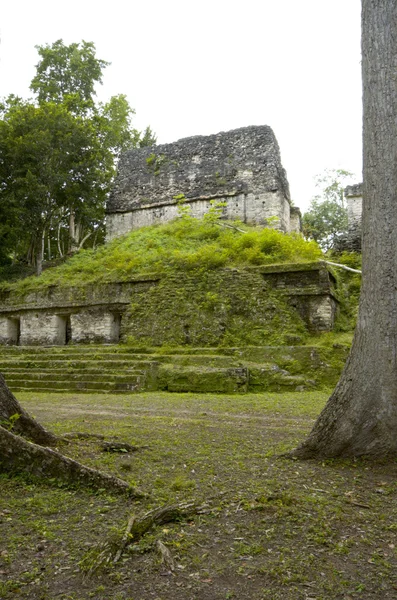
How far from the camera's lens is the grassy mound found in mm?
14602

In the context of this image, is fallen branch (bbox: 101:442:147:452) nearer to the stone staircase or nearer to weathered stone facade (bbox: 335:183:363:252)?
the stone staircase

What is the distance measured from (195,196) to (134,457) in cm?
1727

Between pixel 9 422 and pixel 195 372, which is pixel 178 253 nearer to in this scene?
pixel 195 372

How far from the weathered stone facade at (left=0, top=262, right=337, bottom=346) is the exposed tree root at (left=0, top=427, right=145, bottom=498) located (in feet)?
31.1

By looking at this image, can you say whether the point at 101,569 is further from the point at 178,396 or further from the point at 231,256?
the point at 231,256

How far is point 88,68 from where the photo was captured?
28.0 m

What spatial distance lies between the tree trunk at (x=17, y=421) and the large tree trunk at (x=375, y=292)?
2424mm

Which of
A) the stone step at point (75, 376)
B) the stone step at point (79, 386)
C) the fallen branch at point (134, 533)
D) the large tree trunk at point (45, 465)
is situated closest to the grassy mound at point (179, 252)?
the stone step at point (75, 376)

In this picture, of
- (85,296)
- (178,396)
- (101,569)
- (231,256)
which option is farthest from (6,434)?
(85,296)

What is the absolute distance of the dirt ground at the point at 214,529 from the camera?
8.27ft

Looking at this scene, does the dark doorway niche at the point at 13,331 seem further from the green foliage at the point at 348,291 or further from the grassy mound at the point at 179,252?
the green foliage at the point at 348,291

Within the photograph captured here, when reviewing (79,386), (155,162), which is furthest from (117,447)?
(155,162)

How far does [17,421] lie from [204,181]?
58.9 feet

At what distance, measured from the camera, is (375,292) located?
14.8 ft
